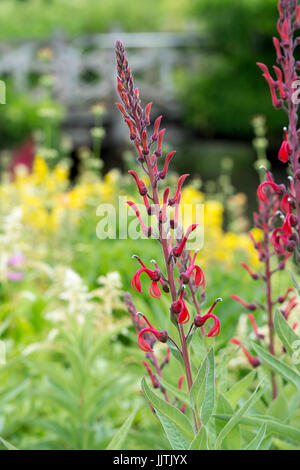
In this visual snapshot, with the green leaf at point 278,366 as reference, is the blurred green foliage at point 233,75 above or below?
above

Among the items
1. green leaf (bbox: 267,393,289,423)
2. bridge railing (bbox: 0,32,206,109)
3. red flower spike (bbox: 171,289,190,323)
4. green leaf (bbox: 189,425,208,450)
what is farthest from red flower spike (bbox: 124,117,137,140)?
bridge railing (bbox: 0,32,206,109)

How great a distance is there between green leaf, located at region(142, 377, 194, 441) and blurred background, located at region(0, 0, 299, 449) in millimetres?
259

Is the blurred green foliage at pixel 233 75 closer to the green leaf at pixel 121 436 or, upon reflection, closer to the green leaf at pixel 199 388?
the green leaf at pixel 121 436

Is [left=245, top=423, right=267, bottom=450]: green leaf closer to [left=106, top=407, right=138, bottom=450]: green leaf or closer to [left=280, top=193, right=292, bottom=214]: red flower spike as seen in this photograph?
[left=106, top=407, right=138, bottom=450]: green leaf

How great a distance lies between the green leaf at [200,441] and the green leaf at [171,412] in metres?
0.06

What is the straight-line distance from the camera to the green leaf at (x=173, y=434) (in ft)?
3.40

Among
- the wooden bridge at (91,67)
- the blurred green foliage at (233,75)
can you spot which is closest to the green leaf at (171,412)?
the wooden bridge at (91,67)

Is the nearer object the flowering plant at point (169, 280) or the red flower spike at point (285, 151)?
the flowering plant at point (169, 280)

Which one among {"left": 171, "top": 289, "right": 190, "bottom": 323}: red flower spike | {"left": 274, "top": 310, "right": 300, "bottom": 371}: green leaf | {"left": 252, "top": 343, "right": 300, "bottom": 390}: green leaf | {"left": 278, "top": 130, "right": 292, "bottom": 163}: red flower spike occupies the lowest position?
{"left": 252, "top": 343, "right": 300, "bottom": 390}: green leaf

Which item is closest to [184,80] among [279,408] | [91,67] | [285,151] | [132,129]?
[91,67]

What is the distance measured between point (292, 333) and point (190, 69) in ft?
43.3

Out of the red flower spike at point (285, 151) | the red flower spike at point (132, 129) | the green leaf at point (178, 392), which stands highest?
the red flower spike at point (132, 129)

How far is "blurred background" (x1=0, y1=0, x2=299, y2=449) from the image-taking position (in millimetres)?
1920
